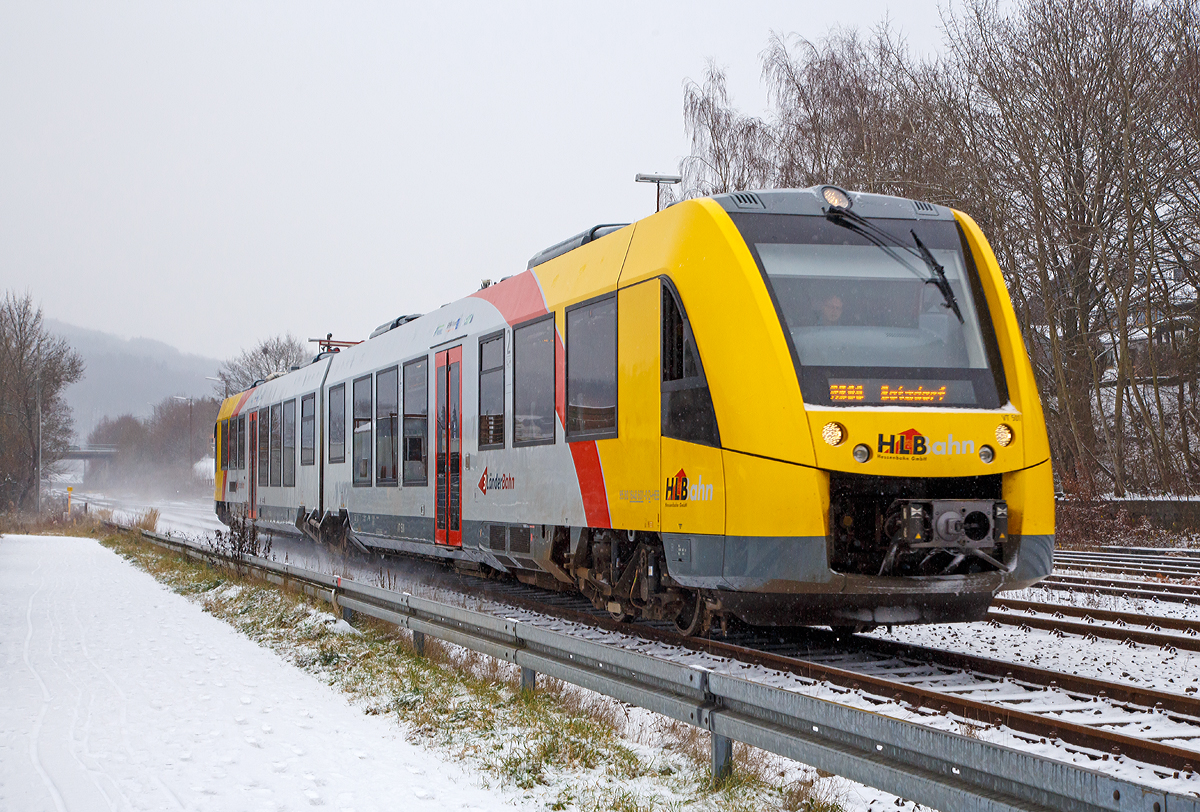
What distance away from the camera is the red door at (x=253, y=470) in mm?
23344

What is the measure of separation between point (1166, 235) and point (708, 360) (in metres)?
16.1

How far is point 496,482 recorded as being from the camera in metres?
11.1

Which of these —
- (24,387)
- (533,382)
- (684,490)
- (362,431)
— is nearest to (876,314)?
(684,490)

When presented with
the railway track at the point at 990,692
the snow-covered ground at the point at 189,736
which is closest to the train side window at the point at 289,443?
the snow-covered ground at the point at 189,736

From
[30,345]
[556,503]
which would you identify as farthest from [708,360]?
[30,345]

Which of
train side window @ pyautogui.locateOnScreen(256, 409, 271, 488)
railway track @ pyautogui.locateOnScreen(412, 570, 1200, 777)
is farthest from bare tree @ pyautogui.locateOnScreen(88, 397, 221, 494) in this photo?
railway track @ pyautogui.locateOnScreen(412, 570, 1200, 777)

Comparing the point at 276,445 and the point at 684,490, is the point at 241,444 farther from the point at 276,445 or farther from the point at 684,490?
the point at 684,490

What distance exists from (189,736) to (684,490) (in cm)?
352

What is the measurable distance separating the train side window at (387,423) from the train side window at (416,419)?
0.42m

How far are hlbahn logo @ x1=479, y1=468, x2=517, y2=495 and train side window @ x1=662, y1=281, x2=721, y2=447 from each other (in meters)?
3.17

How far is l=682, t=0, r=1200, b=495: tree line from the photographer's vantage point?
64.8ft

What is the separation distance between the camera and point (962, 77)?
73.2 feet

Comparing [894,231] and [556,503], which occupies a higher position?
[894,231]

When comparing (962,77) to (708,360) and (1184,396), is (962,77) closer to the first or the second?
(1184,396)
